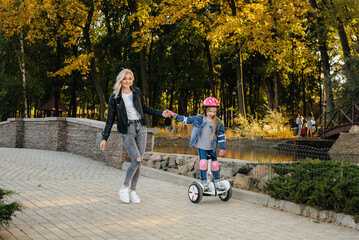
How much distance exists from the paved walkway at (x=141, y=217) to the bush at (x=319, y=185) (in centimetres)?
31

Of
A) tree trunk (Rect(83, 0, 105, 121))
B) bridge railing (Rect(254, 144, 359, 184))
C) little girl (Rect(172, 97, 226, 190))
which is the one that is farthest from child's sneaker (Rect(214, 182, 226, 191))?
tree trunk (Rect(83, 0, 105, 121))

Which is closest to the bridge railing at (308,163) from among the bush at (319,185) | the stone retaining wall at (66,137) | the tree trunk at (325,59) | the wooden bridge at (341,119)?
the bush at (319,185)

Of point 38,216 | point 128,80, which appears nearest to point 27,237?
point 38,216

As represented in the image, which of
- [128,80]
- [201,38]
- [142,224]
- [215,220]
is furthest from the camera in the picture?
[201,38]

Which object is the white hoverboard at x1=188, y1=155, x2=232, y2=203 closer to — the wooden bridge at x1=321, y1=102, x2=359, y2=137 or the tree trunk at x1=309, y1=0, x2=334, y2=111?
the wooden bridge at x1=321, y1=102, x2=359, y2=137

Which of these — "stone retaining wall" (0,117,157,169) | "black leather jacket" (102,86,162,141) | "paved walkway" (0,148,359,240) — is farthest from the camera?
"stone retaining wall" (0,117,157,169)

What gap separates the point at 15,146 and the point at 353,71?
56.4 feet

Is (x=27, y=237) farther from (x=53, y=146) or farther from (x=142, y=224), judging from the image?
(x=53, y=146)

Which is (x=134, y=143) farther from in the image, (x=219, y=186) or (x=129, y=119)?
(x=219, y=186)

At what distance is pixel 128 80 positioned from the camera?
700 centimetres

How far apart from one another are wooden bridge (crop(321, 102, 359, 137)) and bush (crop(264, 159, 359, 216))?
14.2 metres

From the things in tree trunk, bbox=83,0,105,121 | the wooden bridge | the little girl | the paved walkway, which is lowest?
the paved walkway

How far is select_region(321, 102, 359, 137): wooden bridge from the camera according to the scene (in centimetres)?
2057

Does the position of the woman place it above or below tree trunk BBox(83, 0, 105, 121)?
below
